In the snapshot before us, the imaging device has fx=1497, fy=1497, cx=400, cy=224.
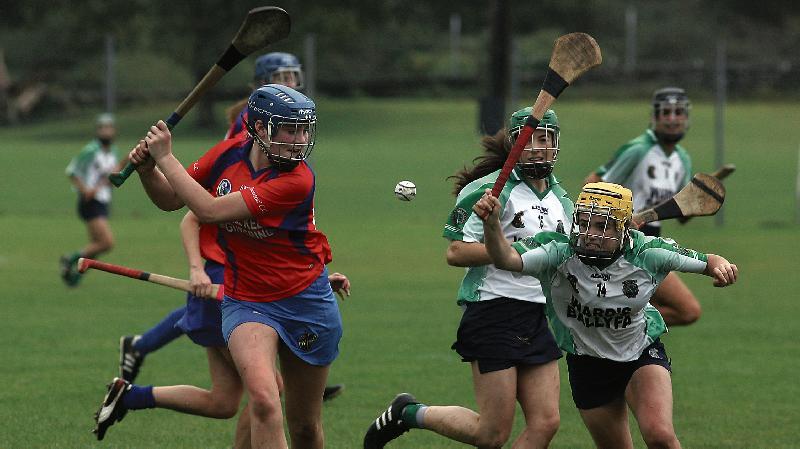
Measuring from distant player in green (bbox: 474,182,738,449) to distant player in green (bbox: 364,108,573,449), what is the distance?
21 centimetres

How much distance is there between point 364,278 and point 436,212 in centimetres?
860

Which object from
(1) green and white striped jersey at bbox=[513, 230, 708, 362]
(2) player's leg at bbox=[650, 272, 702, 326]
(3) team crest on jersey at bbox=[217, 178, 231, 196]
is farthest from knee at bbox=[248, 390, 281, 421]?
(2) player's leg at bbox=[650, 272, 702, 326]

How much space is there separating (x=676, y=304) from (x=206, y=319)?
3560 mm

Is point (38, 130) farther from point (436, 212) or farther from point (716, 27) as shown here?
point (716, 27)

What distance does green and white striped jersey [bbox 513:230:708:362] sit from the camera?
20.2 feet

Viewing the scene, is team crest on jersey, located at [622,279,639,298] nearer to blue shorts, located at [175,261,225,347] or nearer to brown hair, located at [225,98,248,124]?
blue shorts, located at [175,261,225,347]

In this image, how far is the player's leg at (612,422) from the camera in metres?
6.56

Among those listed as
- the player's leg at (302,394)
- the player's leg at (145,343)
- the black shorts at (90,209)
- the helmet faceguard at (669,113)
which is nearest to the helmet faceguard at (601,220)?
the player's leg at (302,394)

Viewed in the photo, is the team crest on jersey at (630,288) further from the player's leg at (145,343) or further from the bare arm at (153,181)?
the player's leg at (145,343)

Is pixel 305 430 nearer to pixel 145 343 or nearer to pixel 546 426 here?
pixel 546 426

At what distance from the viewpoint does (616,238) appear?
605cm

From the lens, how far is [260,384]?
20.1ft

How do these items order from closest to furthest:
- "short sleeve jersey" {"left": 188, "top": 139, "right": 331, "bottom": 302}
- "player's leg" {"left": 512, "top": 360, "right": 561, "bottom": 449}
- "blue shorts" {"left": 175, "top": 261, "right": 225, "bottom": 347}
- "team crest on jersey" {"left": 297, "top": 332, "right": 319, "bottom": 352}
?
"short sleeve jersey" {"left": 188, "top": 139, "right": 331, "bottom": 302} → "team crest on jersey" {"left": 297, "top": 332, "right": 319, "bottom": 352} → "player's leg" {"left": 512, "top": 360, "right": 561, "bottom": 449} → "blue shorts" {"left": 175, "top": 261, "right": 225, "bottom": 347}

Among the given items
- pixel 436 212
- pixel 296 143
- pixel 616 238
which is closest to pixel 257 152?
pixel 296 143
